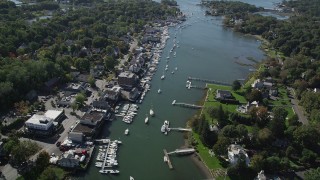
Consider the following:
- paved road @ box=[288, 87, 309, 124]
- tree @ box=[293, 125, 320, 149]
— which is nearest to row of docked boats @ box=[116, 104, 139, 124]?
tree @ box=[293, 125, 320, 149]

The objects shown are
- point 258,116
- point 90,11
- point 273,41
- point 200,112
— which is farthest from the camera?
point 90,11

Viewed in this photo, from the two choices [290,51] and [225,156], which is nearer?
[225,156]

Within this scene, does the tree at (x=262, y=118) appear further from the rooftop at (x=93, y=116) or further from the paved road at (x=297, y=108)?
the rooftop at (x=93, y=116)

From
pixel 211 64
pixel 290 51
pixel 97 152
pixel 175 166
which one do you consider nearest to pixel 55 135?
pixel 97 152

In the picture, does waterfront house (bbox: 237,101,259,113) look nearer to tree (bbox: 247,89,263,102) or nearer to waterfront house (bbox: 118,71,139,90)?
tree (bbox: 247,89,263,102)

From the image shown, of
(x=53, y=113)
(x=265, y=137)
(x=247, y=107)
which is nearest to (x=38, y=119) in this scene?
(x=53, y=113)

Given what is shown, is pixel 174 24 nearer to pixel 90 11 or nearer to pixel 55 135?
pixel 90 11
